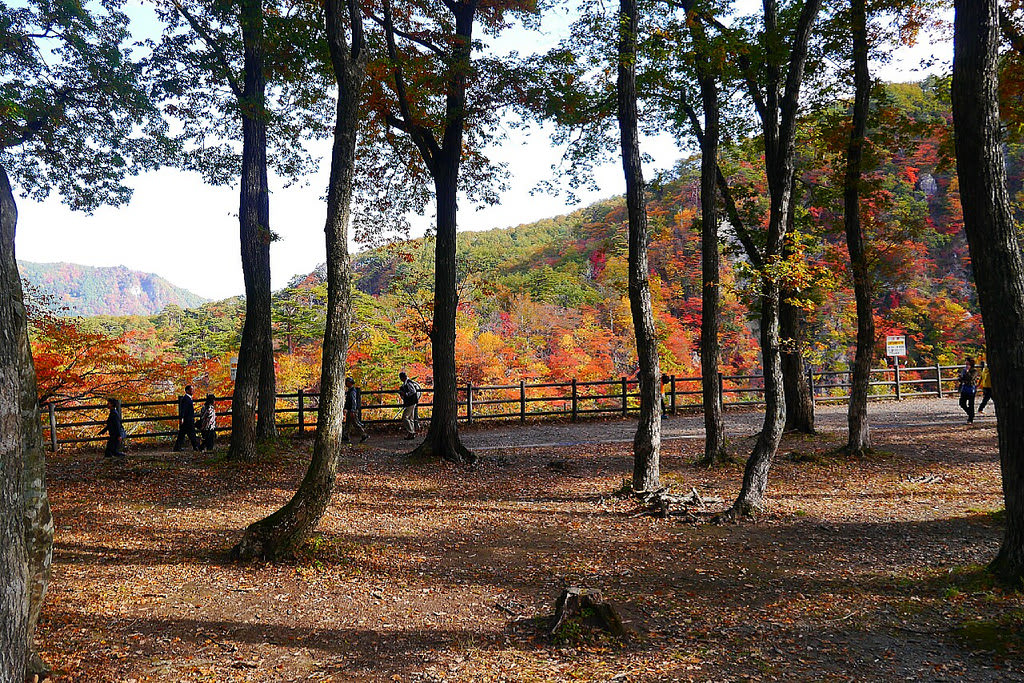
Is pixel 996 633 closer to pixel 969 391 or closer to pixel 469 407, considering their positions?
pixel 969 391

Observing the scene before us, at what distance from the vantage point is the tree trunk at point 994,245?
505 cm

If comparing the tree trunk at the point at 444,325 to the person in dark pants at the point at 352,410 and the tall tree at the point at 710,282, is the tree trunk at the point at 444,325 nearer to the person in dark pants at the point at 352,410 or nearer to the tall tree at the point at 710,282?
the person in dark pants at the point at 352,410

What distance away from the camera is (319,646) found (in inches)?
186

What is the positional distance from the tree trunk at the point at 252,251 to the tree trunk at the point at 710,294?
8552 mm

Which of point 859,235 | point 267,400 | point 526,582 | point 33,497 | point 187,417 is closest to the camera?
point 33,497

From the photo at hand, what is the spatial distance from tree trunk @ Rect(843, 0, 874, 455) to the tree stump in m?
8.44

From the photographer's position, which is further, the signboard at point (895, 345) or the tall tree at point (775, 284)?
the signboard at point (895, 345)

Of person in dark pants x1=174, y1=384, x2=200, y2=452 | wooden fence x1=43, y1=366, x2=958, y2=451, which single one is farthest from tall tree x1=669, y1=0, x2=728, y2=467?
person in dark pants x1=174, y1=384, x2=200, y2=452

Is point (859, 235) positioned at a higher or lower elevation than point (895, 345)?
higher

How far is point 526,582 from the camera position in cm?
613

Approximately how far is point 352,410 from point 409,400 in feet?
4.81

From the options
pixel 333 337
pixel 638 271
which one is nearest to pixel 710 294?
pixel 638 271

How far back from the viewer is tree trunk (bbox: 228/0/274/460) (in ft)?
38.6

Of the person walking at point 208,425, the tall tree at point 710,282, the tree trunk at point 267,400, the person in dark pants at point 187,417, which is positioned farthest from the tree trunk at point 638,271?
the person in dark pants at point 187,417
